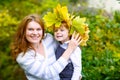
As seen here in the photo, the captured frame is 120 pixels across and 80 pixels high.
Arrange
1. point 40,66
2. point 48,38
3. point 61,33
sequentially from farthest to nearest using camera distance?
point 48,38 → point 61,33 → point 40,66

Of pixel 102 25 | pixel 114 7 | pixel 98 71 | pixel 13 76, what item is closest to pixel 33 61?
pixel 98 71

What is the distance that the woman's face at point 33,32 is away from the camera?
4.25 metres

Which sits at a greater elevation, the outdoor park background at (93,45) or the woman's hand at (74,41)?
the woman's hand at (74,41)

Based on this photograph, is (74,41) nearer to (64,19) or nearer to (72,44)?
(72,44)

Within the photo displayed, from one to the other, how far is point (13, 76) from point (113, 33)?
348 cm

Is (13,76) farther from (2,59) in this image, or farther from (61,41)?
(61,41)

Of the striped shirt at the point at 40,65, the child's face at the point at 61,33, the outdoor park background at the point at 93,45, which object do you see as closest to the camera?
the striped shirt at the point at 40,65

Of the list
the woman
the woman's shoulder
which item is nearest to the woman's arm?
the woman

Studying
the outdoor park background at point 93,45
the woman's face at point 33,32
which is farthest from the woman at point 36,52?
the outdoor park background at point 93,45

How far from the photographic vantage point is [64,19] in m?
4.28

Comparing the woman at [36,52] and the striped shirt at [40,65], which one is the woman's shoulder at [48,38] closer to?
the woman at [36,52]

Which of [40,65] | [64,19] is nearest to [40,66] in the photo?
[40,65]

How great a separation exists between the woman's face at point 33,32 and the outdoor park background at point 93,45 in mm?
1191

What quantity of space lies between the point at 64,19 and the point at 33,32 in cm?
29
